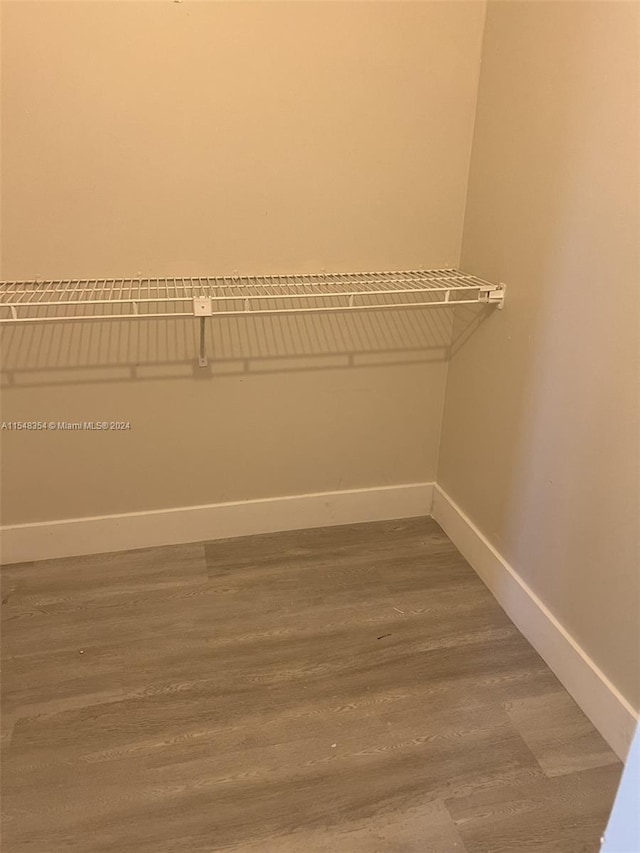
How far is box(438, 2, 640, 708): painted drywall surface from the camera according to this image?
55.3 inches

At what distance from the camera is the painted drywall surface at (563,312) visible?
1404 mm

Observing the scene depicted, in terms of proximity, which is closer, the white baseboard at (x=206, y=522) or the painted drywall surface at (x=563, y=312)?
the painted drywall surface at (x=563, y=312)

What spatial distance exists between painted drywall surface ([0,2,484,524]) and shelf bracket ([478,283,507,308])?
11.2 inches

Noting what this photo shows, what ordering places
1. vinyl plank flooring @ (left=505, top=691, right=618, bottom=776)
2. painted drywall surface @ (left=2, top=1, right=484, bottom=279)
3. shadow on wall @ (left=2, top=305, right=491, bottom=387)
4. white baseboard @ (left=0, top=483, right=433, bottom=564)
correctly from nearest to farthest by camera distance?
vinyl plank flooring @ (left=505, top=691, right=618, bottom=776), painted drywall surface @ (left=2, top=1, right=484, bottom=279), shadow on wall @ (left=2, top=305, right=491, bottom=387), white baseboard @ (left=0, top=483, right=433, bottom=564)

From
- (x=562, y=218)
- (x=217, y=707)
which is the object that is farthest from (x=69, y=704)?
(x=562, y=218)

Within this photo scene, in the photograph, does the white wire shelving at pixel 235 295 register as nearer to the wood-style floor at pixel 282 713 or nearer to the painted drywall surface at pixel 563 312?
the painted drywall surface at pixel 563 312

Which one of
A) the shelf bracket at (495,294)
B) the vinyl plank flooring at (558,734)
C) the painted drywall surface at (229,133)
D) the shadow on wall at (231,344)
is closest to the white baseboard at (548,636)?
the vinyl plank flooring at (558,734)

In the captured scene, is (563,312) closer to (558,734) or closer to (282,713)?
(558,734)

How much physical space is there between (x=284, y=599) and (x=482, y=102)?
62.3 inches

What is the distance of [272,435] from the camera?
2.20 m

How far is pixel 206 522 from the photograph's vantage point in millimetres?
2256

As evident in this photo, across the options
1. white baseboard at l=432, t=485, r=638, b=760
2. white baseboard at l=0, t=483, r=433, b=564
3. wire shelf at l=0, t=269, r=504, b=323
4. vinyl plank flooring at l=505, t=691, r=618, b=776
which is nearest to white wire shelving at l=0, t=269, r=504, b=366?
wire shelf at l=0, t=269, r=504, b=323

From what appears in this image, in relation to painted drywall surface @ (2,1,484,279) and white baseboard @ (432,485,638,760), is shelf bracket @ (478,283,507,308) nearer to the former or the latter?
painted drywall surface @ (2,1,484,279)

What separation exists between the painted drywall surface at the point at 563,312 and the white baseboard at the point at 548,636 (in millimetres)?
32
